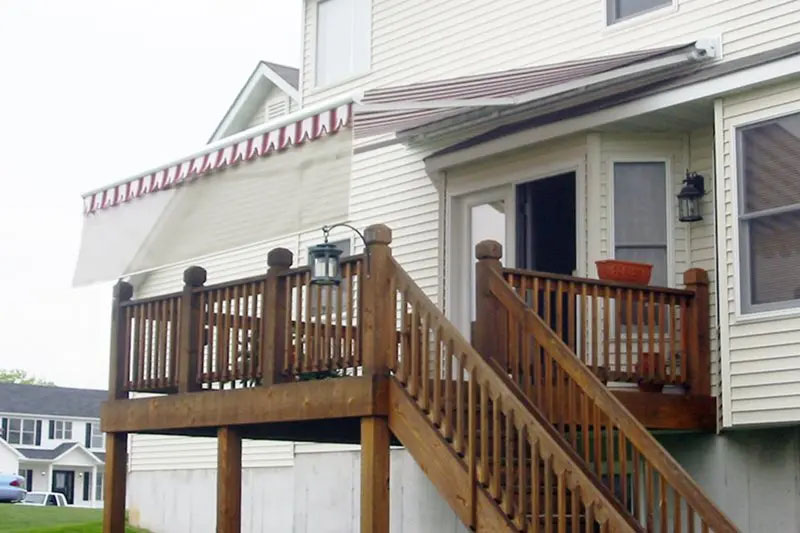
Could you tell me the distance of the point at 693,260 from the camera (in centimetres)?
1366

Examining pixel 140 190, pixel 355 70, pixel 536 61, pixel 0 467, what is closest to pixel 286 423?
pixel 140 190

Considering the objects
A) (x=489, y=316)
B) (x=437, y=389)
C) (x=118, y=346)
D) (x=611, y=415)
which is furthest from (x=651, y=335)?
(x=118, y=346)

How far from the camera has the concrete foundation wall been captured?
1236 centimetres

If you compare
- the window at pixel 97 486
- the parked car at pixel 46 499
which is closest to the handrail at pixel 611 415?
Result: the parked car at pixel 46 499

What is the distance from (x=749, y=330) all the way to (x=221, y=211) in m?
6.08

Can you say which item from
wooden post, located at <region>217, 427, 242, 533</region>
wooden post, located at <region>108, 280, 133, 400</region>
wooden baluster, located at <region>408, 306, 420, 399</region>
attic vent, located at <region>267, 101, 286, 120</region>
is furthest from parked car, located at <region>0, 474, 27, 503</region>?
wooden baluster, located at <region>408, 306, 420, 399</region>

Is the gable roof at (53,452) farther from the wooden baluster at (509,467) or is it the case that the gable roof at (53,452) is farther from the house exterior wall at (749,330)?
the wooden baluster at (509,467)

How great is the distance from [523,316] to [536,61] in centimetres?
493

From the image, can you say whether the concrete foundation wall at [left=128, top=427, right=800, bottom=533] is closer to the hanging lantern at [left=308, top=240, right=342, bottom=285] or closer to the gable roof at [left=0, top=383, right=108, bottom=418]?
the hanging lantern at [left=308, top=240, right=342, bottom=285]

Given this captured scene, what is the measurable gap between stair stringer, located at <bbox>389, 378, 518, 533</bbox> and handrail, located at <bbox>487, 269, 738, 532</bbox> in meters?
0.89

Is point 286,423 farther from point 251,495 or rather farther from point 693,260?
point 251,495

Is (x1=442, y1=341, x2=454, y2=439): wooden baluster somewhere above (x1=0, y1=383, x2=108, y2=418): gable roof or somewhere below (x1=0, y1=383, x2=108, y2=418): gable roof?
below

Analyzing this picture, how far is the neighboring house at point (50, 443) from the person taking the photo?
75.8 m

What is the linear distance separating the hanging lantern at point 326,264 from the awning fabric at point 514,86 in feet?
4.71
